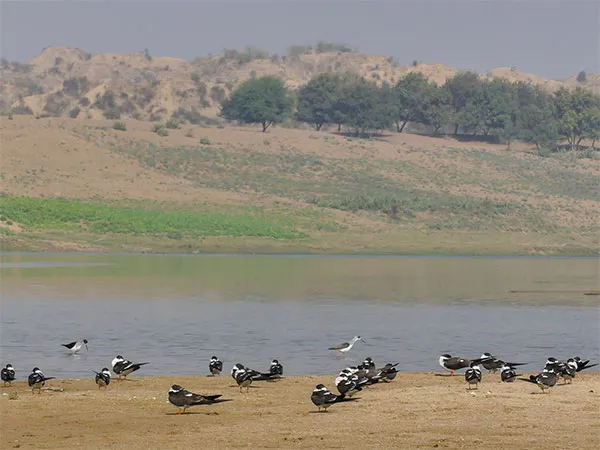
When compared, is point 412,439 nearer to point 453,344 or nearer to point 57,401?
point 57,401

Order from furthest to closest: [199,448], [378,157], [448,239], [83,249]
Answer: [378,157]
[448,239]
[83,249]
[199,448]

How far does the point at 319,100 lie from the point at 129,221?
223ft

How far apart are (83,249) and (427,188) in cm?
3988

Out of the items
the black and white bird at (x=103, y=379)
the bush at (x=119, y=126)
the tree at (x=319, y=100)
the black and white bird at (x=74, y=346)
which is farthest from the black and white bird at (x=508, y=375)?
the tree at (x=319, y=100)

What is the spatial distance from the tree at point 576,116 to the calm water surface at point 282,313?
263 ft

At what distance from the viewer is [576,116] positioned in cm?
14275

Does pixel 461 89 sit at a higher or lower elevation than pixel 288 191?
higher

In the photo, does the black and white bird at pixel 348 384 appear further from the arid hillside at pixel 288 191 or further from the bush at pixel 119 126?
the bush at pixel 119 126

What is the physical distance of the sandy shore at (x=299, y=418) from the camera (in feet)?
54.6

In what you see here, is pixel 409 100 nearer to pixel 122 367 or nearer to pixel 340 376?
pixel 122 367

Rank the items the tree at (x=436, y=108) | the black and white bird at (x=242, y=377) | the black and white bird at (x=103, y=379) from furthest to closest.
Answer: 1. the tree at (x=436, y=108)
2. the black and white bird at (x=103, y=379)
3. the black and white bird at (x=242, y=377)

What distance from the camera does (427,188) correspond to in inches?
4109

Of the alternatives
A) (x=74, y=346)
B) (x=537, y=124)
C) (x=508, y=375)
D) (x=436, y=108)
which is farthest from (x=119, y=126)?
(x=508, y=375)

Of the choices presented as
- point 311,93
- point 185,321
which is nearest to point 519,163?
point 311,93
